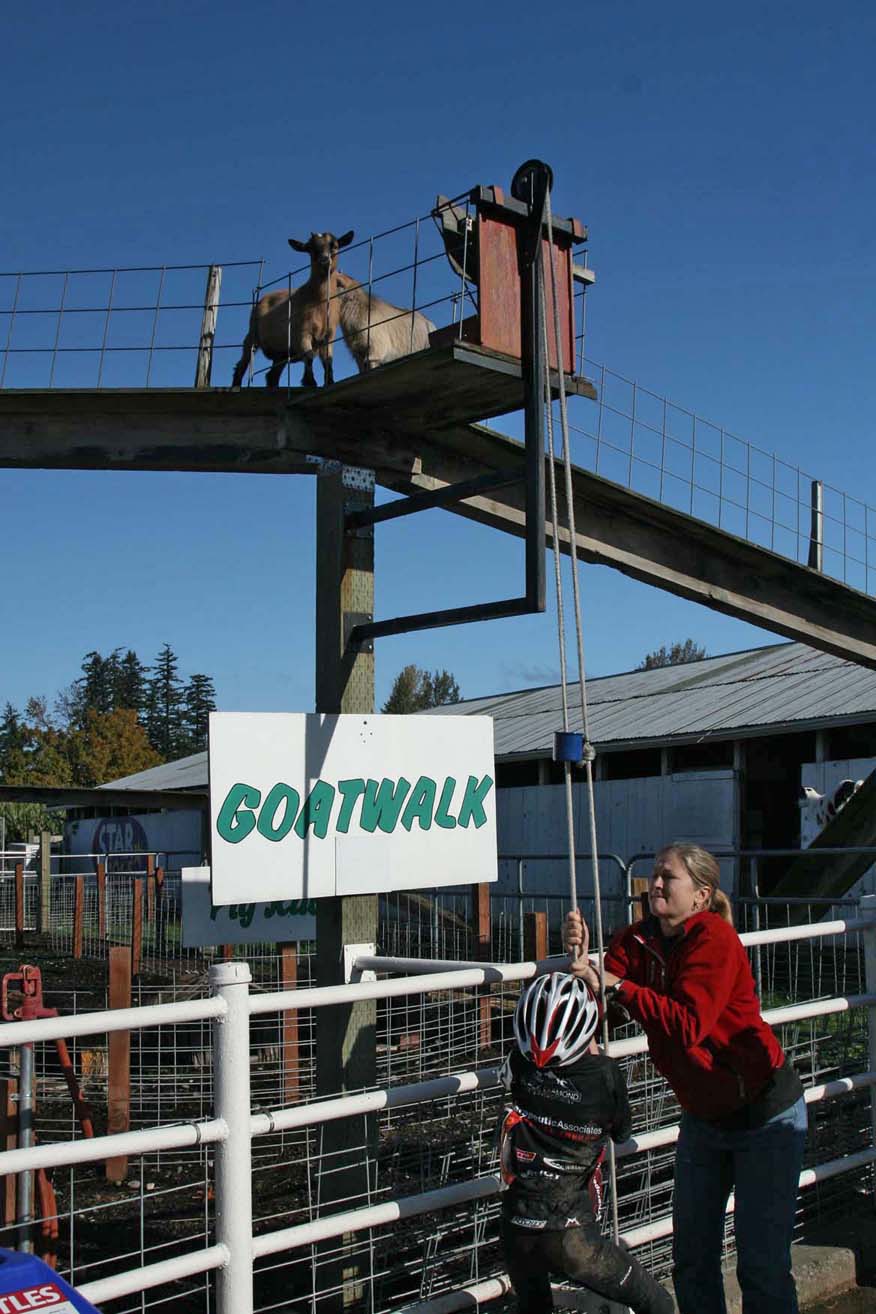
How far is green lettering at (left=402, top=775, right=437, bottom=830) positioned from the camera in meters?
5.68

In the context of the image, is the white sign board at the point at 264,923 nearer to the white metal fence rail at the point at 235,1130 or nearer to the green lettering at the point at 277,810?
the green lettering at the point at 277,810

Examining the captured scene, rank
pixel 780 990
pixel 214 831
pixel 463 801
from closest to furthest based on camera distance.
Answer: pixel 214 831 < pixel 463 801 < pixel 780 990

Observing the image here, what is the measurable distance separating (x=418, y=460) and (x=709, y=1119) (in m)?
3.71

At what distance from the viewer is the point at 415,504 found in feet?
19.2

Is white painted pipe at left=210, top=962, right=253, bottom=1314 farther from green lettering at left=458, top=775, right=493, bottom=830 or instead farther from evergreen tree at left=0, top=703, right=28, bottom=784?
evergreen tree at left=0, top=703, right=28, bottom=784

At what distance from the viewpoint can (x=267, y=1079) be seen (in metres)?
9.05

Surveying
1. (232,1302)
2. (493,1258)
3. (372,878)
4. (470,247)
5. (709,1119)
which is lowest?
(493,1258)

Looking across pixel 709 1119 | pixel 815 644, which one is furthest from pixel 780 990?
pixel 709 1119

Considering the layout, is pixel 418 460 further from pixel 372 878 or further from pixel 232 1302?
pixel 232 1302

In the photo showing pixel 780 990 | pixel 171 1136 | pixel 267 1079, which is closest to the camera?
pixel 171 1136

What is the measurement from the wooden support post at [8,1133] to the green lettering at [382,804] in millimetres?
1918

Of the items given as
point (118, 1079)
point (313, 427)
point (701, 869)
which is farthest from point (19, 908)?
point (701, 869)

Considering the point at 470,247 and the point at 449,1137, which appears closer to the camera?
the point at 449,1137

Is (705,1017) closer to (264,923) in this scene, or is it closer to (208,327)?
(264,923)
